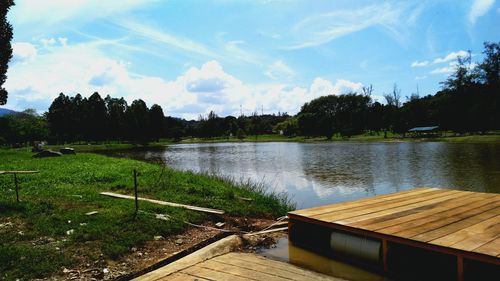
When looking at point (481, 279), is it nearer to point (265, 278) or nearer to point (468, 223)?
point (468, 223)

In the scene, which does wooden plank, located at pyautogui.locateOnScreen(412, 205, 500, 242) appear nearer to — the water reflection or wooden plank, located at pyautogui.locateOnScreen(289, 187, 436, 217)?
the water reflection

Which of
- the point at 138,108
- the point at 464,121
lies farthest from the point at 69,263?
the point at 138,108

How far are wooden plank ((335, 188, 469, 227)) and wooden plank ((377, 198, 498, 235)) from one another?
0.46 meters

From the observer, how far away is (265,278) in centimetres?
495

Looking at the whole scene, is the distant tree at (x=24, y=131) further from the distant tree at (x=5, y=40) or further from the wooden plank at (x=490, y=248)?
the wooden plank at (x=490, y=248)

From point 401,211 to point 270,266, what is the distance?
11.0ft

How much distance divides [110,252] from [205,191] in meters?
5.86

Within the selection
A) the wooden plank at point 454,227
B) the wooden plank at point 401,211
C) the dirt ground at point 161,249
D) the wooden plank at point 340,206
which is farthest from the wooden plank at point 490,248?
the dirt ground at point 161,249

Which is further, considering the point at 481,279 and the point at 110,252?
the point at 110,252

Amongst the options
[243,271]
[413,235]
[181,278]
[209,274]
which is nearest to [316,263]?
[413,235]

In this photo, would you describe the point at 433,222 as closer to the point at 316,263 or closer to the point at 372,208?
the point at 372,208

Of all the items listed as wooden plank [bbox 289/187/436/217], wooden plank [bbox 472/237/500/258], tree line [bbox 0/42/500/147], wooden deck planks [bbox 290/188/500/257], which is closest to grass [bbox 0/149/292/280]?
wooden plank [bbox 289/187/436/217]

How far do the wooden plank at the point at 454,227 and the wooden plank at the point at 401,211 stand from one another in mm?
918

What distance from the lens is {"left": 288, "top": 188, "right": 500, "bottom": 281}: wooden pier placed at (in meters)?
5.15
